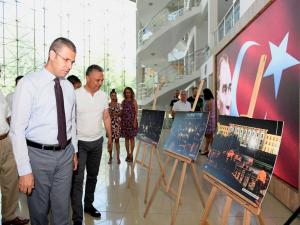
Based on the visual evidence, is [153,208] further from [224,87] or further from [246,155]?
[224,87]

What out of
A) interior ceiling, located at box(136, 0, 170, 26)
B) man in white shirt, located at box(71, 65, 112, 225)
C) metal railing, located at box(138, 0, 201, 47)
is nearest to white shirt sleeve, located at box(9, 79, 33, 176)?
man in white shirt, located at box(71, 65, 112, 225)

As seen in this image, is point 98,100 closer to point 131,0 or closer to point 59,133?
point 59,133

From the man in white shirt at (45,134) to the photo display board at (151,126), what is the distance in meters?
1.86

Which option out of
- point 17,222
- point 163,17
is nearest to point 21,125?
point 17,222

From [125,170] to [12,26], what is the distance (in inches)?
511

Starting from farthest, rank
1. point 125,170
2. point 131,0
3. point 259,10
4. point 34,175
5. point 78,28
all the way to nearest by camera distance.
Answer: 1. point 131,0
2. point 78,28
3. point 125,170
4. point 259,10
5. point 34,175

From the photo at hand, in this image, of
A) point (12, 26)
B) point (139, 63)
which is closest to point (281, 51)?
point (12, 26)

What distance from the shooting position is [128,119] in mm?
6383

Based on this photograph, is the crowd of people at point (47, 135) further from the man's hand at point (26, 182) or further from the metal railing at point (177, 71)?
the metal railing at point (177, 71)

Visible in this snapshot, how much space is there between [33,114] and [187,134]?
62.4 inches

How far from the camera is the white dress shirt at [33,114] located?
1868 millimetres

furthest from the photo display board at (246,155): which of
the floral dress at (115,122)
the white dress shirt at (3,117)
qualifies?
the floral dress at (115,122)

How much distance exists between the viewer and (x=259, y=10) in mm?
4559

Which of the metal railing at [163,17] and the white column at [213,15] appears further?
the metal railing at [163,17]
